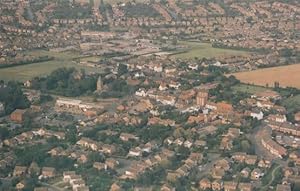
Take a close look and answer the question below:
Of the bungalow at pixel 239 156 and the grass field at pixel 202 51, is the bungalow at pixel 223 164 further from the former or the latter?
the grass field at pixel 202 51

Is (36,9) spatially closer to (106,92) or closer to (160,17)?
(160,17)

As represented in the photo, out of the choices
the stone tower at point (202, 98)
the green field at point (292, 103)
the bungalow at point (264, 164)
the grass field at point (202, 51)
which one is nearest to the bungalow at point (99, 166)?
the bungalow at point (264, 164)

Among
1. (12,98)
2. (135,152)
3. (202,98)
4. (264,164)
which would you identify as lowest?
(264,164)

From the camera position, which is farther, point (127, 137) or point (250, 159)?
point (127, 137)

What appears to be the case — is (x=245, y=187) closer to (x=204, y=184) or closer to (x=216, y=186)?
(x=216, y=186)

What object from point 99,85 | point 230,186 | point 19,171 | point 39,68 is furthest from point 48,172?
point 39,68

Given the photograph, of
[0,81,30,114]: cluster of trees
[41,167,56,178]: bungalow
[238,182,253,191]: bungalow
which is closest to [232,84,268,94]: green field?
[0,81,30,114]: cluster of trees

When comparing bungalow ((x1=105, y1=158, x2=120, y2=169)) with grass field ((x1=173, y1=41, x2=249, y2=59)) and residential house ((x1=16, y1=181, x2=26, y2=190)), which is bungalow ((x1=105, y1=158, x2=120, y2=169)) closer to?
residential house ((x1=16, y1=181, x2=26, y2=190))
